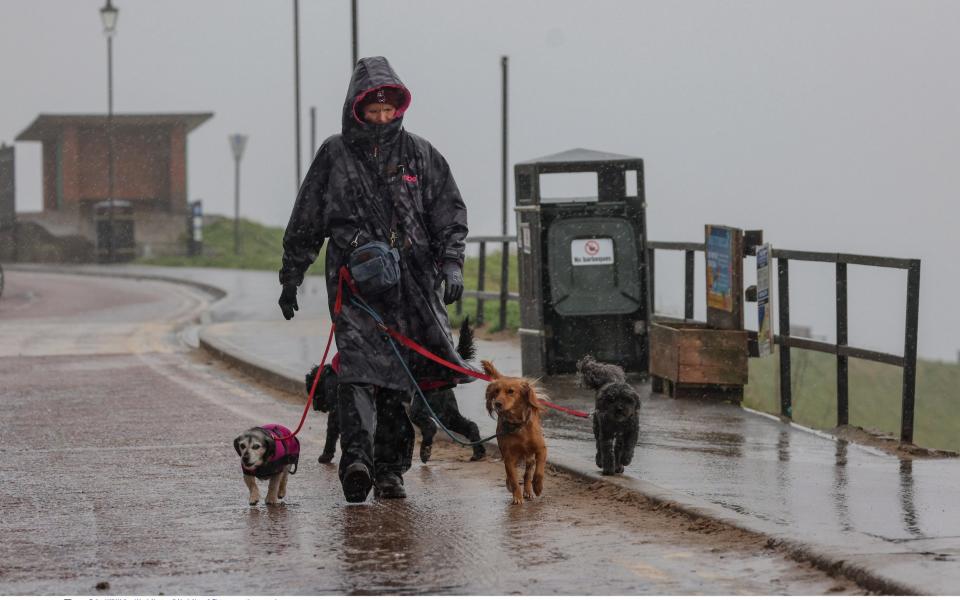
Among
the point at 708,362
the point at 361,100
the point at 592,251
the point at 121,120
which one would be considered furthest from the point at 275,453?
the point at 121,120

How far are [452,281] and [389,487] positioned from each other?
1.07 metres

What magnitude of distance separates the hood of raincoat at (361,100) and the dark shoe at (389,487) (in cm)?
163

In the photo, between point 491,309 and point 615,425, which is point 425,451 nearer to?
point 615,425

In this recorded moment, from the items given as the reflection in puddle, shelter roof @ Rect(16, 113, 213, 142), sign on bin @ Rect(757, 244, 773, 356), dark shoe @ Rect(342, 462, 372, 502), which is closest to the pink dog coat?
dark shoe @ Rect(342, 462, 372, 502)

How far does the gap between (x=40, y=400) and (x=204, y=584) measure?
7750 millimetres

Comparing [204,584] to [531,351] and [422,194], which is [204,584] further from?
[531,351]

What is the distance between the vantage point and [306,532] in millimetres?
7102

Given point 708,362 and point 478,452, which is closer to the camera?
point 478,452

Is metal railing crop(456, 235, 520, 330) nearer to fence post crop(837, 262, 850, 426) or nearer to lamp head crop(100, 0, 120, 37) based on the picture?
fence post crop(837, 262, 850, 426)

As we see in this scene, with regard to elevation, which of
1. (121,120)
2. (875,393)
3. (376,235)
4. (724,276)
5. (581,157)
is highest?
(121,120)

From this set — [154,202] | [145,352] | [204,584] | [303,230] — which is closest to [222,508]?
[303,230]

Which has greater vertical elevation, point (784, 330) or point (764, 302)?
point (764, 302)

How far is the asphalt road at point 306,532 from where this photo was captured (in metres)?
5.99

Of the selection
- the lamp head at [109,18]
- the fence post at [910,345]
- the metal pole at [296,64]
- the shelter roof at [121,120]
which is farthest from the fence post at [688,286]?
the shelter roof at [121,120]
